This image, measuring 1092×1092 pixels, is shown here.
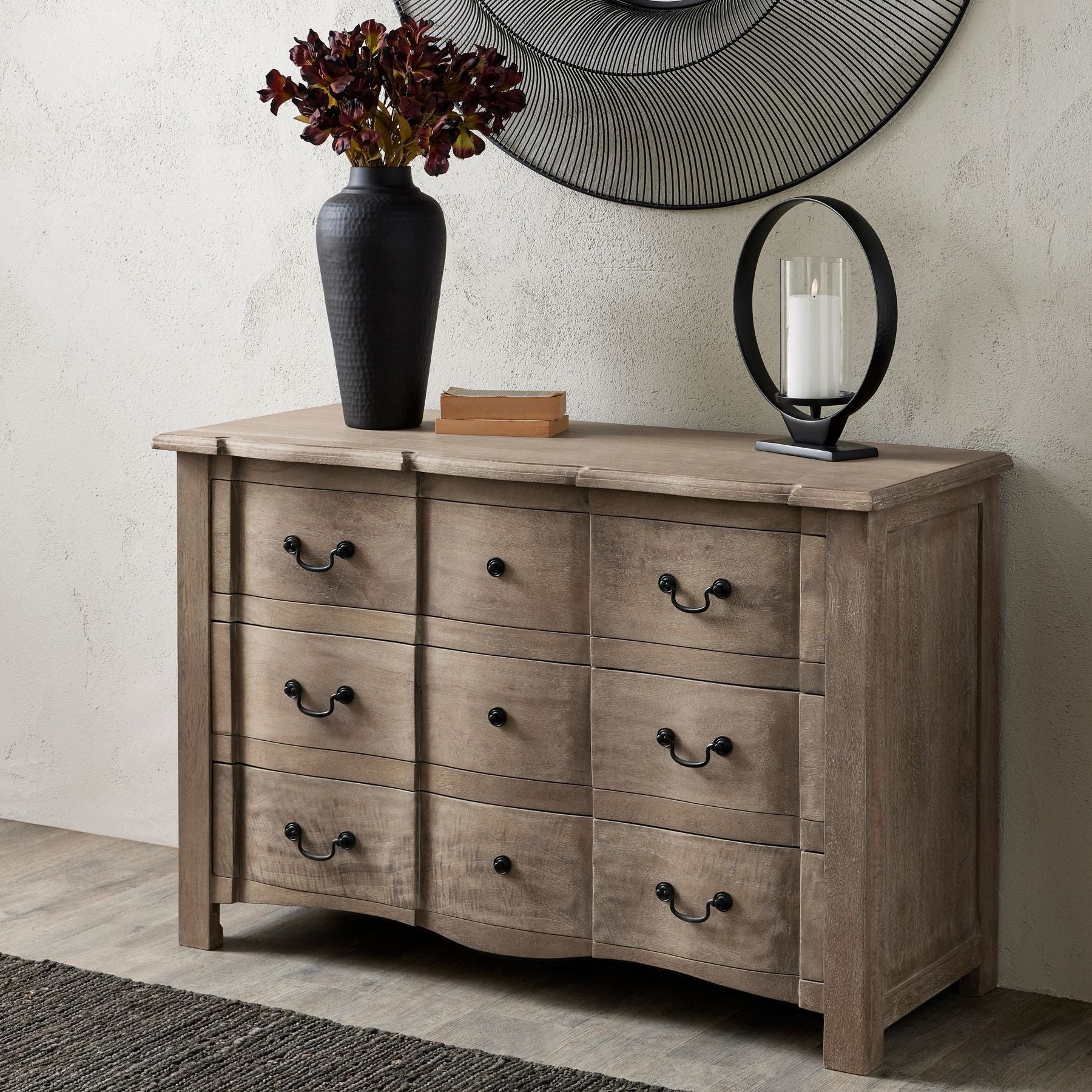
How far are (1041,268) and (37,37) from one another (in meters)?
1.78

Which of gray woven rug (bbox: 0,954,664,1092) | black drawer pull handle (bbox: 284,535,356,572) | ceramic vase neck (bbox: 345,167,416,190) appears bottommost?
gray woven rug (bbox: 0,954,664,1092)

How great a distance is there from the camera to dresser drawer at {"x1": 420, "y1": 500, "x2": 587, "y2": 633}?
82.4 inches

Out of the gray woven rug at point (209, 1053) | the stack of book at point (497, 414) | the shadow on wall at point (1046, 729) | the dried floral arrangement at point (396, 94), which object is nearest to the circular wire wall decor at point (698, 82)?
the dried floral arrangement at point (396, 94)

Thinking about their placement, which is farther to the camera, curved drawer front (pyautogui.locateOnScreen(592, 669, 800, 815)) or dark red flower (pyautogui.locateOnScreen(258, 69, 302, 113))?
dark red flower (pyautogui.locateOnScreen(258, 69, 302, 113))

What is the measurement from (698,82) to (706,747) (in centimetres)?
98

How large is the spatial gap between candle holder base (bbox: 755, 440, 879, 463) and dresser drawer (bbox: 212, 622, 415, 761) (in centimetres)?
56

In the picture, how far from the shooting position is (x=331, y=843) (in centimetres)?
231

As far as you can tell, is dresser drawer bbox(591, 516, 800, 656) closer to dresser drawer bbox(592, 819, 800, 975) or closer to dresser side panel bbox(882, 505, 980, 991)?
dresser side panel bbox(882, 505, 980, 991)

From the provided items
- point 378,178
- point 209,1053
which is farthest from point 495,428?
point 209,1053

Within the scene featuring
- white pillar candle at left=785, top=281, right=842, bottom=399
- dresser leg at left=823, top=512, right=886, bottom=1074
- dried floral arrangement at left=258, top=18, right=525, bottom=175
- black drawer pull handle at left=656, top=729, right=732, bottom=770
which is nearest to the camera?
dresser leg at left=823, top=512, right=886, bottom=1074

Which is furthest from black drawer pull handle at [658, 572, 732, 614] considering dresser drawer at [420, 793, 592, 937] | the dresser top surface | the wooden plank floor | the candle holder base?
the wooden plank floor

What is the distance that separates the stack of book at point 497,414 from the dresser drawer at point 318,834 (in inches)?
20.3

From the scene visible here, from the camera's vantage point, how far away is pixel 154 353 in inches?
112

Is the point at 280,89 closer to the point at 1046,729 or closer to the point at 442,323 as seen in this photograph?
the point at 442,323
